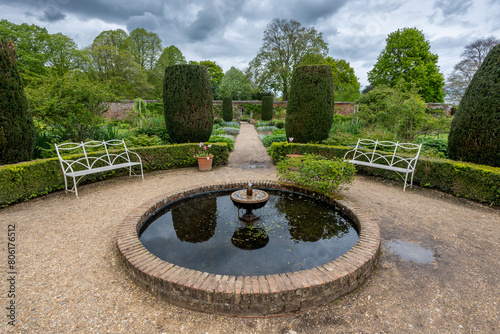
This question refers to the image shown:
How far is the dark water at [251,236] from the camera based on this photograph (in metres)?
2.50

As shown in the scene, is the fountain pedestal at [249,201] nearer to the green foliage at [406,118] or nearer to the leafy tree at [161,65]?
the green foliage at [406,118]

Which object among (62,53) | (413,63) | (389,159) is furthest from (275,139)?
(62,53)

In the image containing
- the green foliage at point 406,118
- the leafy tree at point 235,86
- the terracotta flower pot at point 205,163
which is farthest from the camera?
the leafy tree at point 235,86

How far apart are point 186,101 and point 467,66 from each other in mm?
28114

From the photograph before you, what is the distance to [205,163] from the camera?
675 centimetres

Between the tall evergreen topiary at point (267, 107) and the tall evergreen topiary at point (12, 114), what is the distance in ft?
65.3

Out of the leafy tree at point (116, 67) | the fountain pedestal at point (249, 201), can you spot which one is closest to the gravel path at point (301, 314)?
the fountain pedestal at point (249, 201)

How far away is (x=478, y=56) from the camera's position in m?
20.9

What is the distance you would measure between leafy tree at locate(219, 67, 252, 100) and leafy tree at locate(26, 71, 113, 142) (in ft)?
85.3

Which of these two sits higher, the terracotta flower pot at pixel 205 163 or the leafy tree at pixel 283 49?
the leafy tree at pixel 283 49

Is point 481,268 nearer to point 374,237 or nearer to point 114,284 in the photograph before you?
point 374,237

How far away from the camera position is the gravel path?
177 cm

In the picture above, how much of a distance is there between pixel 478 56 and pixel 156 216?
30.9 meters

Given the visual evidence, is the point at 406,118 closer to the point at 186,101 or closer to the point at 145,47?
the point at 186,101
